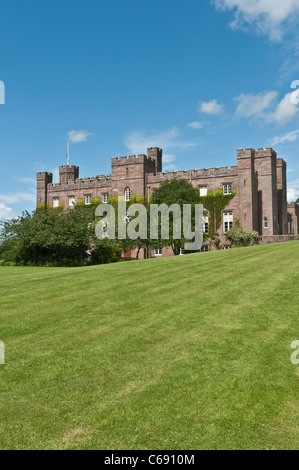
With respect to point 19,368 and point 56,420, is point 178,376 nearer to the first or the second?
point 56,420

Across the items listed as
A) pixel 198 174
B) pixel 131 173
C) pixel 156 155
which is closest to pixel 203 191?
pixel 198 174

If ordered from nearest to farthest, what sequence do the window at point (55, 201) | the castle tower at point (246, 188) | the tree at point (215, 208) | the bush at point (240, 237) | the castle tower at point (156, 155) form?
the bush at point (240, 237), the castle tower at point (246, 188), the tree at point (215, 208), the castle tower at point (156, 155), the window at point (55, 201)

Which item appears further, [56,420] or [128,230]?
[128,230]

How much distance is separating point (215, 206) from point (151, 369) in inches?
1658

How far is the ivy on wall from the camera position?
4688 centimetres

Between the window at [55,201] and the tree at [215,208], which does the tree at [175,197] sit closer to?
the tree at [215,208]

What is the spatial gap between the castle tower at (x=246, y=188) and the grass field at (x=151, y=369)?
1358 inches

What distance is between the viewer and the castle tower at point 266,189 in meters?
47.0

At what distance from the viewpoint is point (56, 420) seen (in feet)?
16.6

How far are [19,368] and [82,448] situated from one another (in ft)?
8.57

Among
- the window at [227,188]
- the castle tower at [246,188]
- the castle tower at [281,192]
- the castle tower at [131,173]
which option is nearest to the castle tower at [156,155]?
the castle tower at [131,173]

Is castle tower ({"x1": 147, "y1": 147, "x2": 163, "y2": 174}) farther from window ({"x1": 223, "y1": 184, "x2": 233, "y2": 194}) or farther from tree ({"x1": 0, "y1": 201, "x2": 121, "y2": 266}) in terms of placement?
tree ({"x1": 0, "y1": 201, "x2": 121, "y2": 266})
